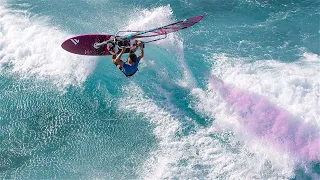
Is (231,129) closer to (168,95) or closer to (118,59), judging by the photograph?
(168,95)

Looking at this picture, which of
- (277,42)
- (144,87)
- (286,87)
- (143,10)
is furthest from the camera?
(143,10)

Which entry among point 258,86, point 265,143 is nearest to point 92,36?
point 258,86

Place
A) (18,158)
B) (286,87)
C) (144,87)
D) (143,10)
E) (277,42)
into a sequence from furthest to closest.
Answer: (143,10)
(277,42)
(144,87)
(286,87)
(18,158)

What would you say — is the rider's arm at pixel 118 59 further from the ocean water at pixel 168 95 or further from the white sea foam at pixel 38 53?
the white sea foam at pixel 38 53

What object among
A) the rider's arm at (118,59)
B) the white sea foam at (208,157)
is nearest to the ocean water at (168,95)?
the white sea foam at (208,157)

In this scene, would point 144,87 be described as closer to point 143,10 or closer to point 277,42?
point 143,10

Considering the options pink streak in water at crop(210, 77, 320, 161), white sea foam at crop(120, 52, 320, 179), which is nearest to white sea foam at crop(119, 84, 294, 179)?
white sea foam at crop(120, 52, 320, 179)
